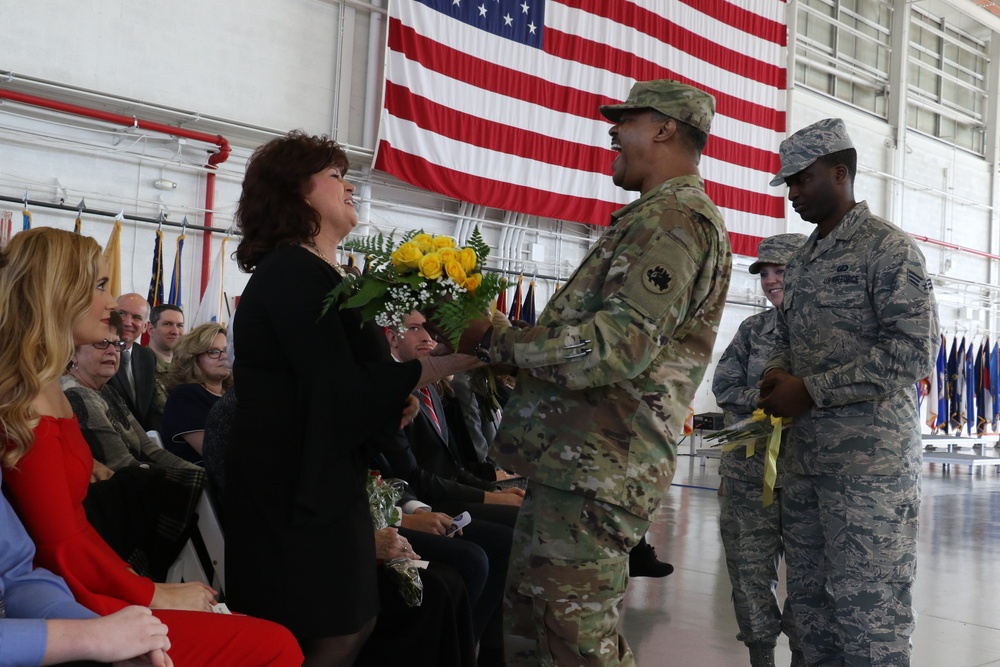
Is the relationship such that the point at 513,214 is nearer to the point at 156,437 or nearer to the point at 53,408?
the point at 156,437

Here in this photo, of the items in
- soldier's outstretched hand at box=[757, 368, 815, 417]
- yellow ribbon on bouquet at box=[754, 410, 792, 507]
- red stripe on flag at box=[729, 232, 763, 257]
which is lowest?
yellow ribbon on bouquet at box=[754, 410, 792, 507]

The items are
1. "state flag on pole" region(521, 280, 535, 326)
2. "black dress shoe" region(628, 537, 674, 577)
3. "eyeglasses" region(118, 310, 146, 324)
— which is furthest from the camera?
"state flag on pole" region(521, 280, 535, 326)

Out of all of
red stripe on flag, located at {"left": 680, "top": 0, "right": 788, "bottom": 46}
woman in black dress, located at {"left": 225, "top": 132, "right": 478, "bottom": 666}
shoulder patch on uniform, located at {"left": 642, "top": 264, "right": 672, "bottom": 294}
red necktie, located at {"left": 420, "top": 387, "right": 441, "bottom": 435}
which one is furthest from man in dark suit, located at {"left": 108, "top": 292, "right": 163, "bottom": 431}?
red stripe on flag, located at {"left": 680, "top": 0, "right": 788, "bottom": 46}

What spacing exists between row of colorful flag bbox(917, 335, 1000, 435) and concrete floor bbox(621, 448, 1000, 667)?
6.88 meters

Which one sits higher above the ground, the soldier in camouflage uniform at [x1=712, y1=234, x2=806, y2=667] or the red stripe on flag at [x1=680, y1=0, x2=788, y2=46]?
the red stripe on flag at [x1=680, y1=0, x2=788, y2=46]

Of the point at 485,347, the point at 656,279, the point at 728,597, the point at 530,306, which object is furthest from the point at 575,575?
the point at 530,306

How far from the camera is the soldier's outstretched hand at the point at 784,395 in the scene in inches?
98.3

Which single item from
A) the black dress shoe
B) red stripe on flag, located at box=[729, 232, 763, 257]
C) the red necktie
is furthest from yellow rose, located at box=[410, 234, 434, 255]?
red stripe on flag, located at box=[729, 232, 763, 257]

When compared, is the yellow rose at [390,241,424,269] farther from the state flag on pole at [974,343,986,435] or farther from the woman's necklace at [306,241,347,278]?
the state flag on pole at [974,343,986,435]

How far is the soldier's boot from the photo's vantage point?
3.04 m

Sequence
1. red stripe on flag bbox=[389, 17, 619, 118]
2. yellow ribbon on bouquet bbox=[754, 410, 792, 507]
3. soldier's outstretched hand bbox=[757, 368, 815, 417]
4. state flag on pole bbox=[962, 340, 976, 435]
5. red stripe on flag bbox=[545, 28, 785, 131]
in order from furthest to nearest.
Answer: state flag on pole bbox=[962, 340, 976, 435], red stripe on flag bbox=[545, 28, 785, 131], red stripe on flag bbox=[389, 17, 619, 118], yellow ribbon on bouquet bbox=[754, 410, 792, 507], soldier's outstretched hand bbox=[757, 368, 815, 417]

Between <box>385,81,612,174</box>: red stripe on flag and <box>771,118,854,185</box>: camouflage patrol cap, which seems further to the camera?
<box>385,81,612,174</box>: red stripe on flag

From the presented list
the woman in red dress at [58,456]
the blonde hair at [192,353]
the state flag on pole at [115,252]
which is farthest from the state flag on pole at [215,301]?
the woman in red dress at [58,456]

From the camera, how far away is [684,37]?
413 inches
